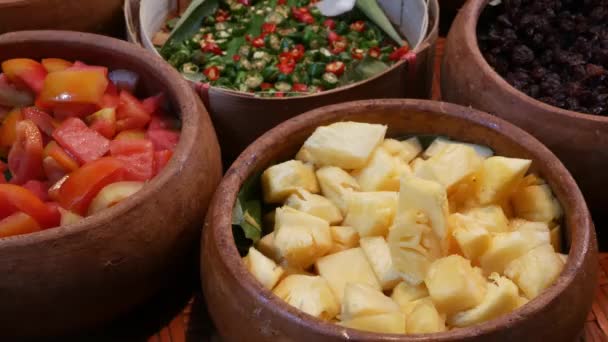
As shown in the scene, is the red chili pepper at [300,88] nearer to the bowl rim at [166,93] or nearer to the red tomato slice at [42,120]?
the bowl rim at [166,93]

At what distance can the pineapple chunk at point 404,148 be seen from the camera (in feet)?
4.66

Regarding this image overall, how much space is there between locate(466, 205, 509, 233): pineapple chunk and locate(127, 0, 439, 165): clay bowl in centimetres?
49

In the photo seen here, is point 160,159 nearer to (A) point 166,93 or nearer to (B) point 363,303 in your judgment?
(A) point 166,93

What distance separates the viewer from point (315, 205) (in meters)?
1.32

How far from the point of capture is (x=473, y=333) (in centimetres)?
105

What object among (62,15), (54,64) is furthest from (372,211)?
(62,15)

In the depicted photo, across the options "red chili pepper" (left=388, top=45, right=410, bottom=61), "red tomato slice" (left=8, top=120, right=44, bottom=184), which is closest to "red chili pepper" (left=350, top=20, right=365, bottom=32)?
"red chili pepper" (left=388, top=45, right=410, bottom=61)

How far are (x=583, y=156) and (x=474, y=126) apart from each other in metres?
0.27

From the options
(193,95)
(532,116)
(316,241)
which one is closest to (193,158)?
(193,95)

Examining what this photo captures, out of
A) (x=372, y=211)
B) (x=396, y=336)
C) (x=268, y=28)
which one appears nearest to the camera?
(x=396, y=336)

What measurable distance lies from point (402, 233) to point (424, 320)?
148 mm

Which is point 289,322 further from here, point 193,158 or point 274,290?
point 193,158

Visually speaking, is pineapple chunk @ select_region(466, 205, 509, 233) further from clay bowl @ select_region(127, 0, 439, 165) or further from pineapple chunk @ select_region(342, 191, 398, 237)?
clay bowl @ select_region(127, 0, 439, 165)

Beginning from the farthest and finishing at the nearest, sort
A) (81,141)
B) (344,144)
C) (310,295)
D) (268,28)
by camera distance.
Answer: (268,28)
(81,141)
(344,144)
(310,295)
